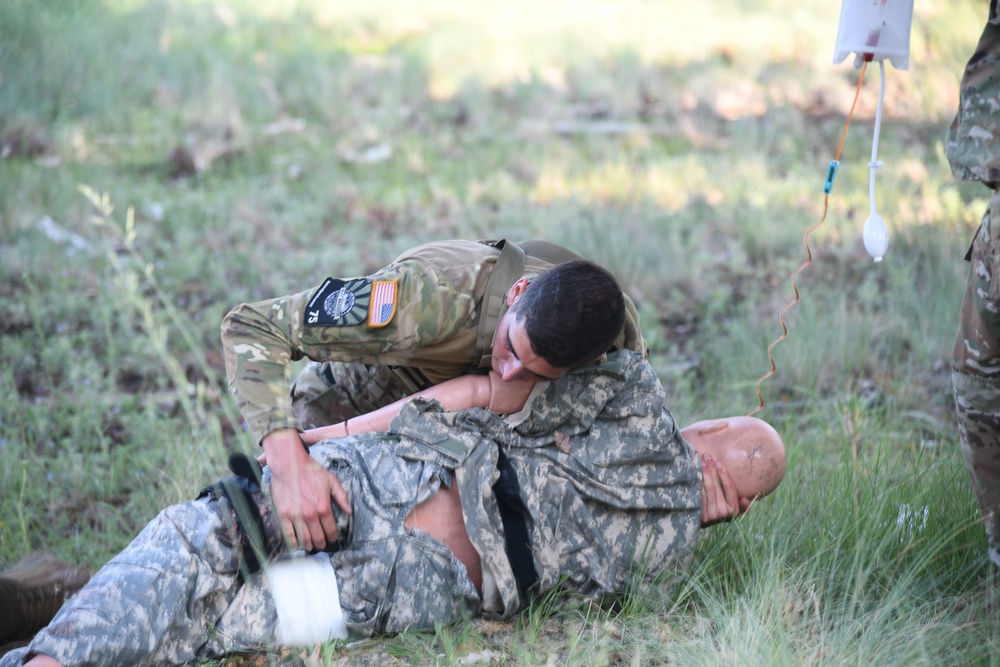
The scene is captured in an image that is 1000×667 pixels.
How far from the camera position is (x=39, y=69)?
25.9 ft

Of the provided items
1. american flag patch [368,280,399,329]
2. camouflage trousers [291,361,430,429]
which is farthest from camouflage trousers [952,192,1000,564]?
camouflage trousers [291,361,430,429]

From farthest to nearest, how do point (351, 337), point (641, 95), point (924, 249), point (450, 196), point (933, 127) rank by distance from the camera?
1. point (641, 95)
2. point (933, 127)
3. point (450, 196)
4. point (924, 249)
5. point (351, 337)

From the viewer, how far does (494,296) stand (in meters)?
3.07

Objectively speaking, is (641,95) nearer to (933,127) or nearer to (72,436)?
(933,127)

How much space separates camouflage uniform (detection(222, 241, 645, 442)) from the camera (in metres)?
2.82

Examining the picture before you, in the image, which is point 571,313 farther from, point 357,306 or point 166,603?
point 166,603

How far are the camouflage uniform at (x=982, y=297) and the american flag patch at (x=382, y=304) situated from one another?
1.68m

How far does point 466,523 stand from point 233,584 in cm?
69

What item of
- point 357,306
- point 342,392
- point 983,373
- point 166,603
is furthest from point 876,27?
point 166,603

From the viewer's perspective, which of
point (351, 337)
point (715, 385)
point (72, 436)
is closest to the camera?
point (351, 337)

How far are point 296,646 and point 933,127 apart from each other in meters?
8.53

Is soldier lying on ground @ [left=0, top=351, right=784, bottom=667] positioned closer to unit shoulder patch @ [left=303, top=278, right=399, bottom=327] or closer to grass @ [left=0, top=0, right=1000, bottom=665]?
grass @ [left=0, top=0, right=1000, bottom=665]

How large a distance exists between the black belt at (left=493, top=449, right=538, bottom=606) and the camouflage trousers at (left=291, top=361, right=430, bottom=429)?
0.71 m

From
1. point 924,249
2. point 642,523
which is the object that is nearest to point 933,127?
point 924,249
